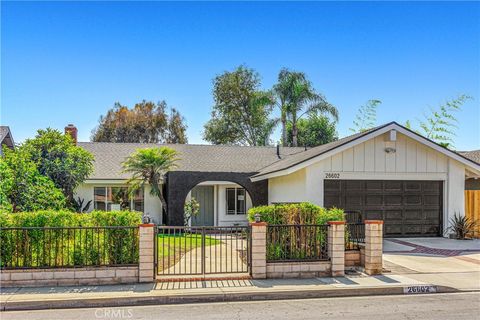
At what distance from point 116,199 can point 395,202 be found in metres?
12.7

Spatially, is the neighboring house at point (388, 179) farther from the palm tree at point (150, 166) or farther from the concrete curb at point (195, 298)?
the concrete curb at point (195, 298)

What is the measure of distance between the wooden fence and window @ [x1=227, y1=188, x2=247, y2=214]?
9.80 m

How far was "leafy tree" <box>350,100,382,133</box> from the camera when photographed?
1626 inches

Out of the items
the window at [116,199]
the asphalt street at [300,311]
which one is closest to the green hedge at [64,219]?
the asphalt street at [300,311]

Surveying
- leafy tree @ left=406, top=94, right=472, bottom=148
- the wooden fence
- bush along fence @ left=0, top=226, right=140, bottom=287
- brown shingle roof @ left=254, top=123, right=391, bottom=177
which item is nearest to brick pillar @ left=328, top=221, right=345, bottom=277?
bush along fence @ left=0, top=226, right=140, bottom=287

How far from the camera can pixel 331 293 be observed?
9.30 meters

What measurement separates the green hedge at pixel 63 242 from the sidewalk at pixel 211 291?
0.70 metres

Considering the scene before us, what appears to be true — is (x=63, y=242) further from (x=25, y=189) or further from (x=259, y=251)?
(x=25, y=189)

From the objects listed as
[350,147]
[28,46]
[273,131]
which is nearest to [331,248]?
[350,147]

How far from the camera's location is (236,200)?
75.2 feet

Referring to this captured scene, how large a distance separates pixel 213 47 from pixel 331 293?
12812 mm

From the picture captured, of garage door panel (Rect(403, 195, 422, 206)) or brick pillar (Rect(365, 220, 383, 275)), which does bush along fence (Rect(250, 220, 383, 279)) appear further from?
garage door panel (Rect(403, 195, 422, 206))

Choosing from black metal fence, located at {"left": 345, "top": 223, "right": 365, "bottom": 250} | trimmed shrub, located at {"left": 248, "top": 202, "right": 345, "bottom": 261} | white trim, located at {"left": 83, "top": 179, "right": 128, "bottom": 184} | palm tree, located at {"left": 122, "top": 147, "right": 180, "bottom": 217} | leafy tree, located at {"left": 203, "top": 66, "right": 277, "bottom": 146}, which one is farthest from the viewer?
leafy tree, located at {"left": 203, "top": 66, "right": 277, "bottom": 146}

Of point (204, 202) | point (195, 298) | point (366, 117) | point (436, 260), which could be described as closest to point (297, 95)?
point (366, 117)
